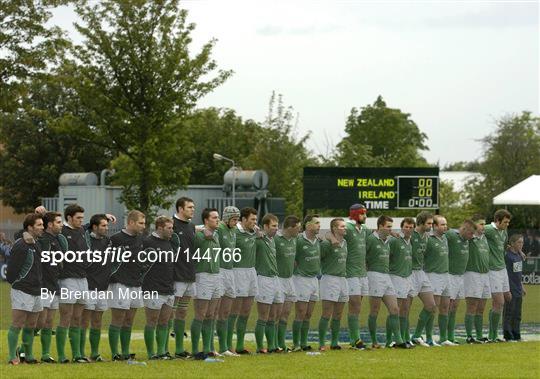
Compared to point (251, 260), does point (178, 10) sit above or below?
above

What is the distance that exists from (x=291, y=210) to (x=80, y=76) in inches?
1023

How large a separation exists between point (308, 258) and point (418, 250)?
2.18 m

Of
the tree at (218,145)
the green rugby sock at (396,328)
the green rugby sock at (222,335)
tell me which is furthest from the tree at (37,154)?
the green rugby sock at (222,335)

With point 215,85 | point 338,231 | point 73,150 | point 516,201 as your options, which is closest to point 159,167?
point 215,85

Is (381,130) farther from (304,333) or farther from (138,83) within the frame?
(304,333)

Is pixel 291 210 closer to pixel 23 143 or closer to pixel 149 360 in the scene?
pixel 23 143

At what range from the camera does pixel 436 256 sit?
1950 cm

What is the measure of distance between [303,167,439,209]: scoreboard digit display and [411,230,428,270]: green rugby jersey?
74.9ft

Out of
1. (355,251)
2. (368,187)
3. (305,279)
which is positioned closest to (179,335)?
(305,279)

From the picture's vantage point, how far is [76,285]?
16438mm

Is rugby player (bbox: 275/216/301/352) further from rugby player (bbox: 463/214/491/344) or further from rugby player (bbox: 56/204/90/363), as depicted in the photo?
rugby player (bbox: 463/214/491/344)

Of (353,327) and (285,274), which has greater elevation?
(285,274)

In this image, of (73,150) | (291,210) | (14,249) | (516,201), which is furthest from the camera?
(73,150)

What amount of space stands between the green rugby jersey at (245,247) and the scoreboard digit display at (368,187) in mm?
24632
